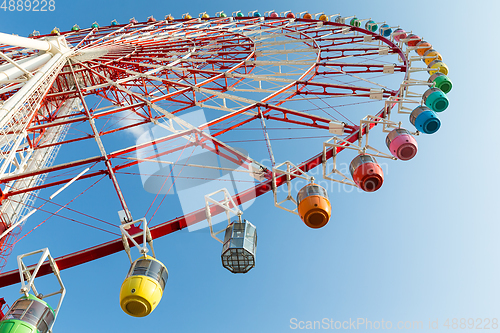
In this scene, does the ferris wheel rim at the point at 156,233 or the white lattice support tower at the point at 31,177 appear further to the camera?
the white lattice support tower at the point at 31,177

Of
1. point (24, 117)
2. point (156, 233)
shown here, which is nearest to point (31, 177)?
point (24, 117)

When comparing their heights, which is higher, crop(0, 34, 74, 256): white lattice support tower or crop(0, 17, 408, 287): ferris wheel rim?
crop(0, 34, 74, 256): white lattice support tower

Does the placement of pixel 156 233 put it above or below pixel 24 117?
below

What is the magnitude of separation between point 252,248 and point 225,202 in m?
1.72

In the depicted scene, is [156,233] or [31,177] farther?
[31,177]

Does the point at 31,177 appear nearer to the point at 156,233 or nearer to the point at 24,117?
the point at 24,117

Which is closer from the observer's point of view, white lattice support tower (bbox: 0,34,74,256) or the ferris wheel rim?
the ferris wheel rim

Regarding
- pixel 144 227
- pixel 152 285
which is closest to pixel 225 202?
pixel 144 227

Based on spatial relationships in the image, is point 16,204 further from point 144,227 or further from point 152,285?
point 152,285

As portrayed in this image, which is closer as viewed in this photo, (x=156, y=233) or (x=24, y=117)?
(x=156, y=233)

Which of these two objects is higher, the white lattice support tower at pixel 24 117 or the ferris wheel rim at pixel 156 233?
the white lattice support tower at pixel 24 117

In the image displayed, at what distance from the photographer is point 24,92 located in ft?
47.7

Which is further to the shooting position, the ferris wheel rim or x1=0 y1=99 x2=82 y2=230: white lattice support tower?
x1=0 y1=99 x2=82 y2=230: white lattice support tower

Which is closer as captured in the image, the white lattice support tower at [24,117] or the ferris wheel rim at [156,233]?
the ferris wheel rim at [156,233]
